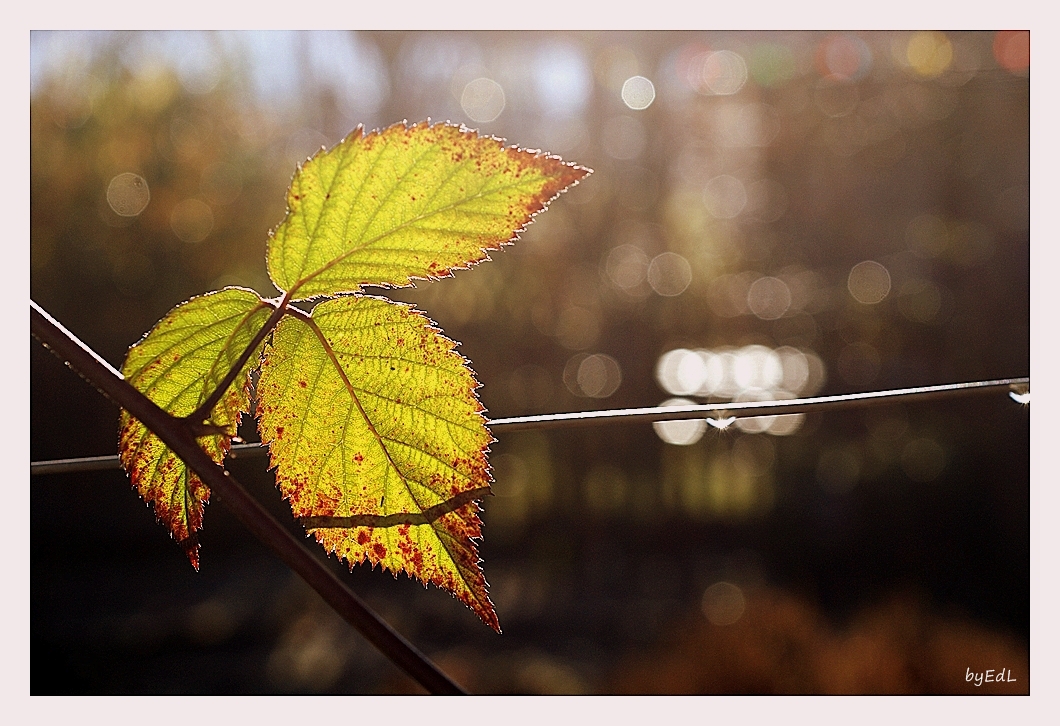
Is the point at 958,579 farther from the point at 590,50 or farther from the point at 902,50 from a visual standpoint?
the point at 590,50

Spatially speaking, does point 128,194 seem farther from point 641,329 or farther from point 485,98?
point 641,329

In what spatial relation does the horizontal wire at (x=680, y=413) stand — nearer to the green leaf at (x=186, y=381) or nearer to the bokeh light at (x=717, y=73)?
the green leaf at (x=186, y=381)

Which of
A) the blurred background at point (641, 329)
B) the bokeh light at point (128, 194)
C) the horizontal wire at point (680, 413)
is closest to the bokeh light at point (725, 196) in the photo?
the blurred background at point (641, 329)

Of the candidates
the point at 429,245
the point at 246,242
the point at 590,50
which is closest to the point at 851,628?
the point at 590,50

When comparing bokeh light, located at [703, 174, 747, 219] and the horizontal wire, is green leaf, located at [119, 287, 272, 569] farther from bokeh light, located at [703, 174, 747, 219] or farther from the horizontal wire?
bokeh light, located at [703, 174, 747, 219]

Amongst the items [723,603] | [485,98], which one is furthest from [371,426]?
[723,603]

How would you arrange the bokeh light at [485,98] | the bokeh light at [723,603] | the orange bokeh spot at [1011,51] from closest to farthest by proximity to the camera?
the orange bokeh spot at [1011,51] → the bokeh light at [485,98] → the bokeh light at [723,603]
